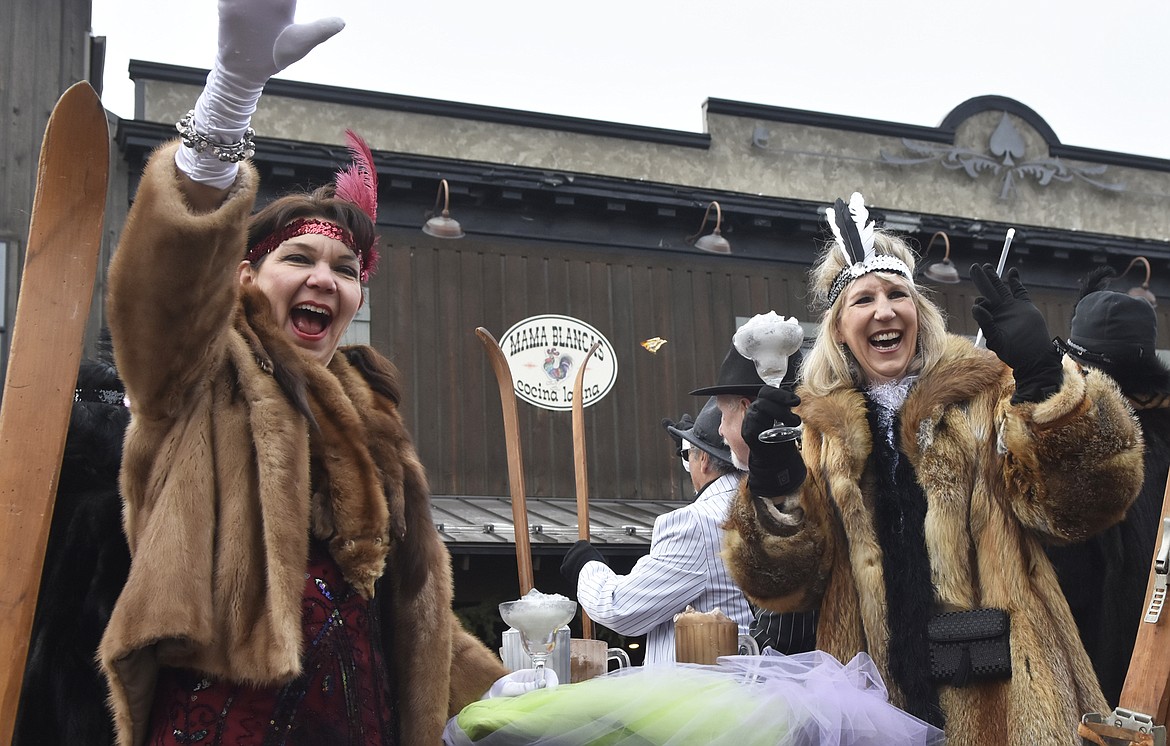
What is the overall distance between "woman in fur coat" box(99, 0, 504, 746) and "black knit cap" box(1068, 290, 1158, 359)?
227 cm

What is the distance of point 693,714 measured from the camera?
2900 millimetres

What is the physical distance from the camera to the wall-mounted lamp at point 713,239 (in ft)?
39.4

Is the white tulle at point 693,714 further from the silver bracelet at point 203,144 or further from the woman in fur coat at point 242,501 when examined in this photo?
the silver bracelet at point 203,144

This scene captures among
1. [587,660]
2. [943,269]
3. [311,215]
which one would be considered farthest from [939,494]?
[943,269]

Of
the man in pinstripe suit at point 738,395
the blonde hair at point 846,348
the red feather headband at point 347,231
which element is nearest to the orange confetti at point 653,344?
the man in pinstripe suit at point 738,395

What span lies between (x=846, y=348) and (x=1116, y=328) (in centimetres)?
86

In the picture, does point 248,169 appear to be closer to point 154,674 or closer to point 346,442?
point 346,442

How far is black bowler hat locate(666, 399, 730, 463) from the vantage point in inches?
198

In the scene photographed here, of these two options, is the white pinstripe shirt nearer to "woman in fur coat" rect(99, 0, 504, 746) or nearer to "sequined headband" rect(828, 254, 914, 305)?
"sequined headband" rect(828, 254, 914, 305)

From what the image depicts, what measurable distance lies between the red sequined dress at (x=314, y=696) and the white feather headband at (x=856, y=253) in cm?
191

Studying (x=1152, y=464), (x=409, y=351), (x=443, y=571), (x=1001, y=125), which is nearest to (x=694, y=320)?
(x=409, y=351)

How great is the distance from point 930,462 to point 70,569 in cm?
236

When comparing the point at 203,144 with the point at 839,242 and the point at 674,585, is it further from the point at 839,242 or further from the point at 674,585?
the point at 674,585

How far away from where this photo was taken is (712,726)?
2.87m
